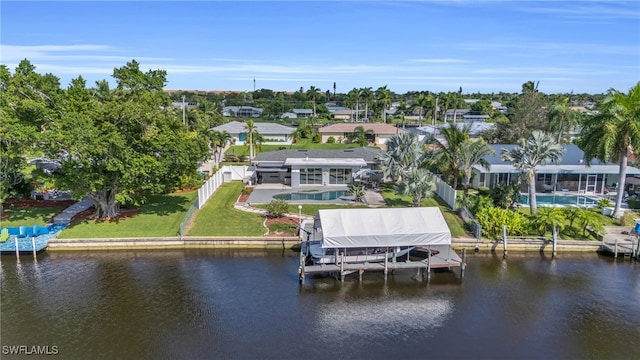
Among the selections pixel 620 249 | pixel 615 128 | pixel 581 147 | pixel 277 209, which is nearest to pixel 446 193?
pixel 581 147

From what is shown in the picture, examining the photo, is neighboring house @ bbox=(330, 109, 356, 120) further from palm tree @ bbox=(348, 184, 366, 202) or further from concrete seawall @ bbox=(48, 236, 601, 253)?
concrete seawall @ bbox=(48, 236, 601, 253)

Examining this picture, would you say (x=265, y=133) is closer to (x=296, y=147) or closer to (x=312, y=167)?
(x=296, y=147)

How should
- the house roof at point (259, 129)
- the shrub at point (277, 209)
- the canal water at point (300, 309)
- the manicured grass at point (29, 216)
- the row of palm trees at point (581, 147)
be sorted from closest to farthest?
1. the canal water at point (300, 309)
2. the row of palm trees at point (581, 147)
3. the manicured grass at point (29, 216)
4. the shrub at point (277, 209)
5. the house roof at point (259, 129)

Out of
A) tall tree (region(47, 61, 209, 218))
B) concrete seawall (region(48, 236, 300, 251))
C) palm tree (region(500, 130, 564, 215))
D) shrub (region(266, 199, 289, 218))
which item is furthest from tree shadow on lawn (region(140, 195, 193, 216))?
palm tree (region(500, 130, 564, 215))

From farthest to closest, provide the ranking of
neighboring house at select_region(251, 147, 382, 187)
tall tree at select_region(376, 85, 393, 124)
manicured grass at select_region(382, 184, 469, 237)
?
1. tall tree at select_region(376, 85, 393, 124)
2. neighboring house at select_region(251, 147, 382, 187)
3. manicured grass at select_region(382, 184, 469, 237)

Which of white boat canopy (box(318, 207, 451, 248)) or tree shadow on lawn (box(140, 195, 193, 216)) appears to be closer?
white boat canopy (box(318, 207, 451, 248))

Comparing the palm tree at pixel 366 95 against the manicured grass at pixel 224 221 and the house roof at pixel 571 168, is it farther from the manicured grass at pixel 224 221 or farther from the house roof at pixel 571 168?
the manicured grass at pixel 224 221

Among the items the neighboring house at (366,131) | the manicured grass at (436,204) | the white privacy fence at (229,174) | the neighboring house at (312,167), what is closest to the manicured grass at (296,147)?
the neighboring house at (366,131)
